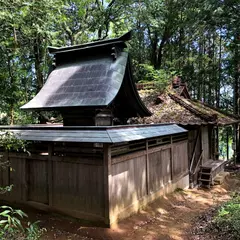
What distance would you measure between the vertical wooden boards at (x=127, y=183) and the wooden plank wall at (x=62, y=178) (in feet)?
1.25

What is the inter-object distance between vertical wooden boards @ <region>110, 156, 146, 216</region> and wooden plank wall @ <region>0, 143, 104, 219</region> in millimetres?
382

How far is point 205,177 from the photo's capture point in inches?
481

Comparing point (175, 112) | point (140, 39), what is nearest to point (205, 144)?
point (175, 112)

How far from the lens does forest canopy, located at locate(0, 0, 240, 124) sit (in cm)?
964

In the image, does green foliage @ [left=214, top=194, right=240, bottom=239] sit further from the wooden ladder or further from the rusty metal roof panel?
the wooden ladder

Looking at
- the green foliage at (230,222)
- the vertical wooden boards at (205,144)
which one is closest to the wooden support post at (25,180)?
the green foliage at (230,222)

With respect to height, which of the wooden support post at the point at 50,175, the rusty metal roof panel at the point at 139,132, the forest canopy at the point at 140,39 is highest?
the forest canopy at the point at 140,39

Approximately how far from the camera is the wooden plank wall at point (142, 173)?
20.3ft

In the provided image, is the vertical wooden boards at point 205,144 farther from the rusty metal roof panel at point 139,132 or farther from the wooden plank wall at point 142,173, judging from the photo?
the rusty metal roof panel at point 139,132

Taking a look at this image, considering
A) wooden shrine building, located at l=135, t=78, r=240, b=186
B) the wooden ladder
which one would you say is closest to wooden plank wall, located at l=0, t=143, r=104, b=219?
wooden shrine building, located at l=135, t=78, r=240, b=186

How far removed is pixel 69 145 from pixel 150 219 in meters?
3.24

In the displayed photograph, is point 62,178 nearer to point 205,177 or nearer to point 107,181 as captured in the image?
point 107,181

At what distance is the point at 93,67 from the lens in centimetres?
948

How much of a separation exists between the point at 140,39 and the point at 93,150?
1964cm
